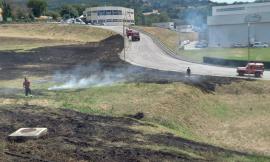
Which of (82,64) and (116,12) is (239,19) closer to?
(82,64)

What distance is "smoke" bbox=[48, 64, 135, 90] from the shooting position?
43.1 m

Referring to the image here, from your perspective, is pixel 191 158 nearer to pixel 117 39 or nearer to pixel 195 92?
pixel 195 92

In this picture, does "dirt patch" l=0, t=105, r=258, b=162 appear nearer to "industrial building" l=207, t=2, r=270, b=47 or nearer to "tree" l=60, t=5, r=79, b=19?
"industrial building" l=207, t=2, r=270, b=47

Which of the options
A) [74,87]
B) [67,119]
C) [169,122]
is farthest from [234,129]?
[74,87]

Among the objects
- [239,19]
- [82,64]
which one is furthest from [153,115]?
[239,19]

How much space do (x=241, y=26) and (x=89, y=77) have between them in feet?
236

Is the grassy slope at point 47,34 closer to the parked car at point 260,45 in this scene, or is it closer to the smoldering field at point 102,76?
the parked car at point 260,45

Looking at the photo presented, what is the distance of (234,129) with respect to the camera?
3198 centimetres

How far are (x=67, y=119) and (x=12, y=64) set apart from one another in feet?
120

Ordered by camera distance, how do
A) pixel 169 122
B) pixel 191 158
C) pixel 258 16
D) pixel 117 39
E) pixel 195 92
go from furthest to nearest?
pixel 258 16 < pixel 117 39 < pixel 195 92 < pixel 169 122 < pixel 191 158

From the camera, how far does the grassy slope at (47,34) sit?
93375 mm

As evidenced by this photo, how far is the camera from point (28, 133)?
19984 millimetres

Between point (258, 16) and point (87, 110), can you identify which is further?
point (258, 16)

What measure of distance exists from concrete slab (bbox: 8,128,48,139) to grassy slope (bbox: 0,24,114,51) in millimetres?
70718
